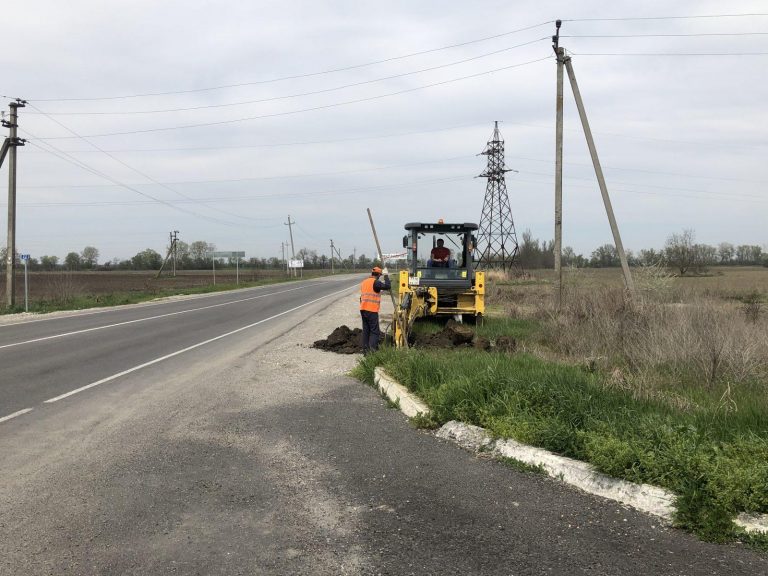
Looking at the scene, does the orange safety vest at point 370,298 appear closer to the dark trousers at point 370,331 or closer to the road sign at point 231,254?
the dark trousers at point 370,331

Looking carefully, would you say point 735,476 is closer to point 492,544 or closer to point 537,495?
point 537,495

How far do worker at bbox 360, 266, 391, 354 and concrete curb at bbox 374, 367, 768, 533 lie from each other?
470 centimetres

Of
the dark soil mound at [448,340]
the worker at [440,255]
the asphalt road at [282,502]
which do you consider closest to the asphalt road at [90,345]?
the asphalt road at [282,502]

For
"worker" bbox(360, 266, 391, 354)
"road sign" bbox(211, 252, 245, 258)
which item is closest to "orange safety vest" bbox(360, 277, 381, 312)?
"worker" bbox(360, 266, 391, 354)

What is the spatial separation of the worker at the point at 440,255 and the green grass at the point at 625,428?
7.65m

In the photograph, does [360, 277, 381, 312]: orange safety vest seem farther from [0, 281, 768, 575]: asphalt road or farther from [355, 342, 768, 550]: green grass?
[355, 342, 768, 550]: green grass

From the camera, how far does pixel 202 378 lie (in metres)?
9.70

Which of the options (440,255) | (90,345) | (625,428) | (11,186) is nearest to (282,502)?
(625,428)

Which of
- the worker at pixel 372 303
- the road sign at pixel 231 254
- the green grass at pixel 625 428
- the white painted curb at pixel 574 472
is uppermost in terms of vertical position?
the road sign at pixel 231 254

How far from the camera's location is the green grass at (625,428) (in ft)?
13.5

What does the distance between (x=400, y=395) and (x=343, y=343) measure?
5.49m

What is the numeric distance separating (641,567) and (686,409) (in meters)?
2.91

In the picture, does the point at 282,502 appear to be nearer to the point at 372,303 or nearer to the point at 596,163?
the point at 372,303

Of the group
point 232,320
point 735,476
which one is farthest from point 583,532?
point 232,320
